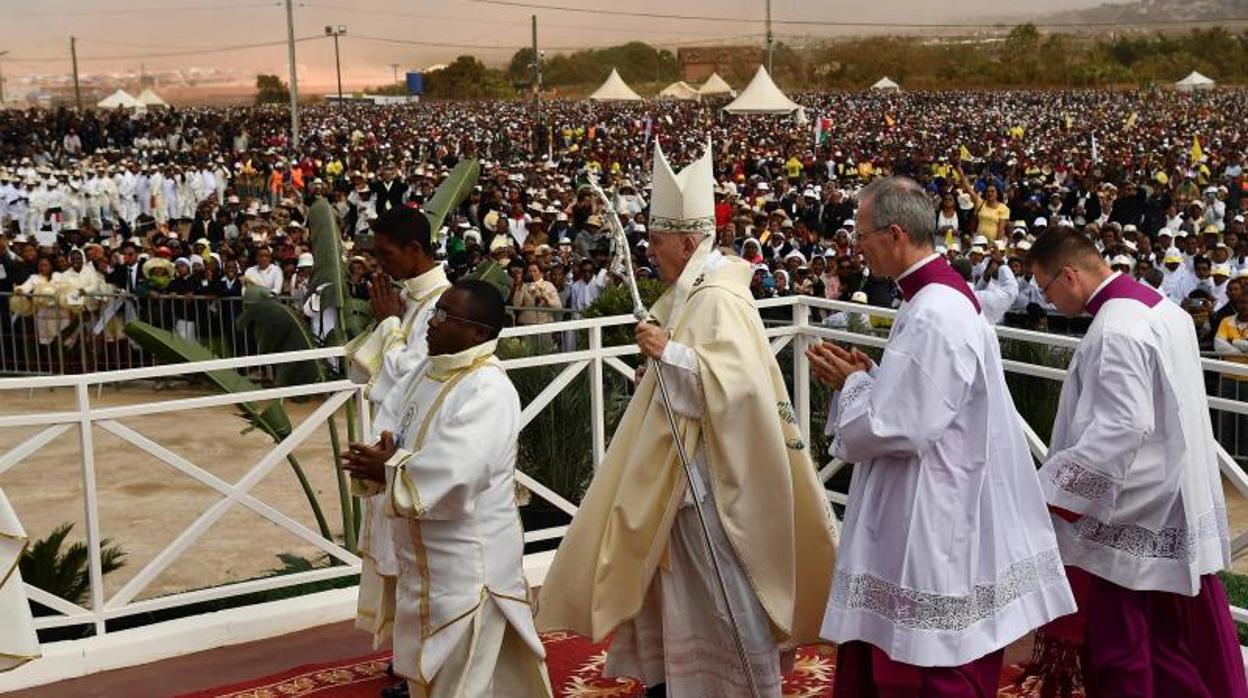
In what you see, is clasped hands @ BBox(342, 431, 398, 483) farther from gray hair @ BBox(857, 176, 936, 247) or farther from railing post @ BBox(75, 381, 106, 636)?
railing post @ BBox(75, 381, 106, 636)

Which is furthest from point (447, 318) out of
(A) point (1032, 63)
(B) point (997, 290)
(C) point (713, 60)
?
(C) point (713, 60)

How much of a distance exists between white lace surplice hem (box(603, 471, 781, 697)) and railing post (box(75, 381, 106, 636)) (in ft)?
6.51

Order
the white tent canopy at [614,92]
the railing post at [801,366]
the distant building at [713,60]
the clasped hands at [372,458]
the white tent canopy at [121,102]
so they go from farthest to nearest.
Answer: the distant building at [713,60], the white tent canopy at [121,102], the white tent canopy at [614,92], the railing post at [801,366], the clasped hands at [372,458]

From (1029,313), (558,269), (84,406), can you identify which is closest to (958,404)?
(84,406)

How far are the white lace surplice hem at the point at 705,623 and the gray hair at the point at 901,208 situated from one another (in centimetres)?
101

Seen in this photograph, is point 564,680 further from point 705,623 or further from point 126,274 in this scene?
point 126,274

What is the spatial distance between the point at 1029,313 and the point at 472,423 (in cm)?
897

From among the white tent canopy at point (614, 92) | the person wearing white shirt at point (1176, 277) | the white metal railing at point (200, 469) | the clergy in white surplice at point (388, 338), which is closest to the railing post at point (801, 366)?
the white metal railing at point (200, 469)

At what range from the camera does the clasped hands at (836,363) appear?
12.6ft

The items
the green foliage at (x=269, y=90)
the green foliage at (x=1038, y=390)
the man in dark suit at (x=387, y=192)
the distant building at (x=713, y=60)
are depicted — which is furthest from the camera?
the distant building at (x=713, y=60)

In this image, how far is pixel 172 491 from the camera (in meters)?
10.2

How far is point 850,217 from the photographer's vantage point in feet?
65.6

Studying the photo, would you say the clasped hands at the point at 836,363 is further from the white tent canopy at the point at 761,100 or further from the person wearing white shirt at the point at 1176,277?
the white tent canopy at the point at 761,100

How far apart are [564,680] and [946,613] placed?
1662 mm
